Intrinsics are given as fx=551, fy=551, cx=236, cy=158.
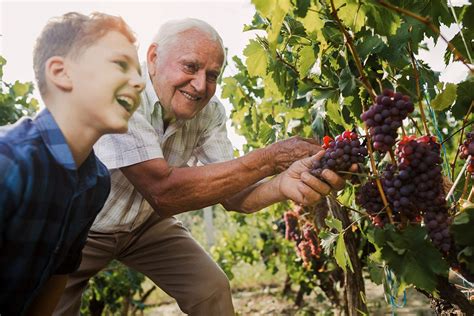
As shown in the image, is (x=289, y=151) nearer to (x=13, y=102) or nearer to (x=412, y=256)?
(x=412, y=256)

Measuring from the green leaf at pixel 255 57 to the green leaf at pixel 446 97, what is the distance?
2.25 ft

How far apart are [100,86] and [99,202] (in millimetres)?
353

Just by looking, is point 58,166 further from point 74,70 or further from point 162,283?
point 162,283

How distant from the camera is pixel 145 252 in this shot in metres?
2.46

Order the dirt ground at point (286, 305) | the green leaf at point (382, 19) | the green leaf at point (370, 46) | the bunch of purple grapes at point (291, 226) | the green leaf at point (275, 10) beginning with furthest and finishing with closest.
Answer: the dirt ground at point (286, 305)
the bunch of purple grapes at point (291, 226)
the green leaf at point (370, 46)
the green leaf at point (382, 19)
the green leaf at point (275, 10)

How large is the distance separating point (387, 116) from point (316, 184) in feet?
1.13

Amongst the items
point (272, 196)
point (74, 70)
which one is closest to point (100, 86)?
point (74, 70)

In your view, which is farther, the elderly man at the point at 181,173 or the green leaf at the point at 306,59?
the green leaf at the point at 306,59

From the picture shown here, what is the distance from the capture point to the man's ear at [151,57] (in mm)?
1872

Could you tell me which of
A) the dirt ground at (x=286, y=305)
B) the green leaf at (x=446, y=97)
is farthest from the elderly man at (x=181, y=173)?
the dirt ground at (x=286, y=305)

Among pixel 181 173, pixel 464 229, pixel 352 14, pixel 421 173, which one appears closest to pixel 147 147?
pixel 181 173

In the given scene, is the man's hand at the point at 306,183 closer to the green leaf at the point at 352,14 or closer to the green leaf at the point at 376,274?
the green leaf at the point at 376,274

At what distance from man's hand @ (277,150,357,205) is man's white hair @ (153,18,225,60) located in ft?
1.51

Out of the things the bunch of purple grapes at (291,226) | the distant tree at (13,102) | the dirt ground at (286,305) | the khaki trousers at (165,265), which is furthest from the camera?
the dirt ground at (286,305)
